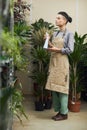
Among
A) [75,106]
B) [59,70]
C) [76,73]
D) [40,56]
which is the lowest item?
[75,106]

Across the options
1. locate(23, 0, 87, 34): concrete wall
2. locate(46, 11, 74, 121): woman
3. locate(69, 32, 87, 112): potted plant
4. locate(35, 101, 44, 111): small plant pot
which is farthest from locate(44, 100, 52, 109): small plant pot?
locate(23, 0, 87, 34): concrete wall

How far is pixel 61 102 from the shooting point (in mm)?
4031

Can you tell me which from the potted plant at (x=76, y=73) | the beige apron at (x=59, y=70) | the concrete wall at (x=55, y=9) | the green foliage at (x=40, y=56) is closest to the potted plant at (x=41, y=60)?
the green foliage at (x=40, y=56)

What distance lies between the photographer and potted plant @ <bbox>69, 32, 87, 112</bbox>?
4438 mm

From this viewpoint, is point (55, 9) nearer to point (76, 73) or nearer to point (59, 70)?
point (76, 73)

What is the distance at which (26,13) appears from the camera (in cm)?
554

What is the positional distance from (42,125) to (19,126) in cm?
32

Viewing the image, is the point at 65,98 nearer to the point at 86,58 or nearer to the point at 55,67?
the point at 55,67

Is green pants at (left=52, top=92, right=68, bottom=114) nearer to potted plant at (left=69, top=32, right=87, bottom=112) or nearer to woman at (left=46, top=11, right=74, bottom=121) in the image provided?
woman at (left=46, top=11, right=74, bottom=121)

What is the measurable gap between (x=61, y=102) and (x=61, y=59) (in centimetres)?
62

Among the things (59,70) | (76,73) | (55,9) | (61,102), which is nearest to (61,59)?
(59,70)

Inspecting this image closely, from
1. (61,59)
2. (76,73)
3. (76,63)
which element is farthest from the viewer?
(76,73)

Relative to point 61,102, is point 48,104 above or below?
below

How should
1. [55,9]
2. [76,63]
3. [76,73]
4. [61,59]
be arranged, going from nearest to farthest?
[61,59]
[76,63]
[76,73]
[55,9]
